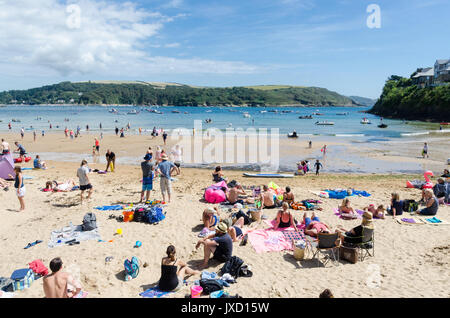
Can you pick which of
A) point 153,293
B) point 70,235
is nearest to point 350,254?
point 153,293

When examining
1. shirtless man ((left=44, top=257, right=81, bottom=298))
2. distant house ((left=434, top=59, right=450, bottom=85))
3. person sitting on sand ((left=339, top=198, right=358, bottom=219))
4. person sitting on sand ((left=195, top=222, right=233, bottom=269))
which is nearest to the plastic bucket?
person sitting on sand ((left=195, top=222, right=233, bottom=269))

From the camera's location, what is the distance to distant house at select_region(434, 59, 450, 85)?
89.4m

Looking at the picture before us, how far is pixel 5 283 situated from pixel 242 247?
507 cm

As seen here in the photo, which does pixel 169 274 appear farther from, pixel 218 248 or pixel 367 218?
pixel 367 218

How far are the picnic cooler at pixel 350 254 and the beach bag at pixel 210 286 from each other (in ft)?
10.4

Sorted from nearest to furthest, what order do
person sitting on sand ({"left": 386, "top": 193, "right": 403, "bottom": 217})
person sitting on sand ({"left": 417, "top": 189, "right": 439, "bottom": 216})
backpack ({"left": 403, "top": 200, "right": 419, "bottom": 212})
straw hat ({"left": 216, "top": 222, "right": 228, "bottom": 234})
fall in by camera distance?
straw hat ({"left": 216, "top": 222, "right": 228, "bottom": 234}), person sitting on sand ({"left": 417, "top": 189, "right": 439, "bottom": 216}), person sitting on sand ({"left": 386, "top": 193, "right": 403, "bottom": 217}), backpack ({"left": 403, "top": 200, "right": 419, "bottom": 212})

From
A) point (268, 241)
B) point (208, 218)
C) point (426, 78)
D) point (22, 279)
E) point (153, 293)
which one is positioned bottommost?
point (153, 293)

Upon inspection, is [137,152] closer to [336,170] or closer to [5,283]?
[336,170]

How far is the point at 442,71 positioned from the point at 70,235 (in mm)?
112560

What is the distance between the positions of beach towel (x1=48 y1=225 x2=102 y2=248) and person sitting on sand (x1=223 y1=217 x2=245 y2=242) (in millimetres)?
3420

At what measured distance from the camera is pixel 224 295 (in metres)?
5.45

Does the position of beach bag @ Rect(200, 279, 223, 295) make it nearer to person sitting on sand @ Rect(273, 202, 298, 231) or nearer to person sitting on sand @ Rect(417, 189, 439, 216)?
person sitting on sand @ Rect(273, 202, 298, 231)

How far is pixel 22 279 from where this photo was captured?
18.8ft
